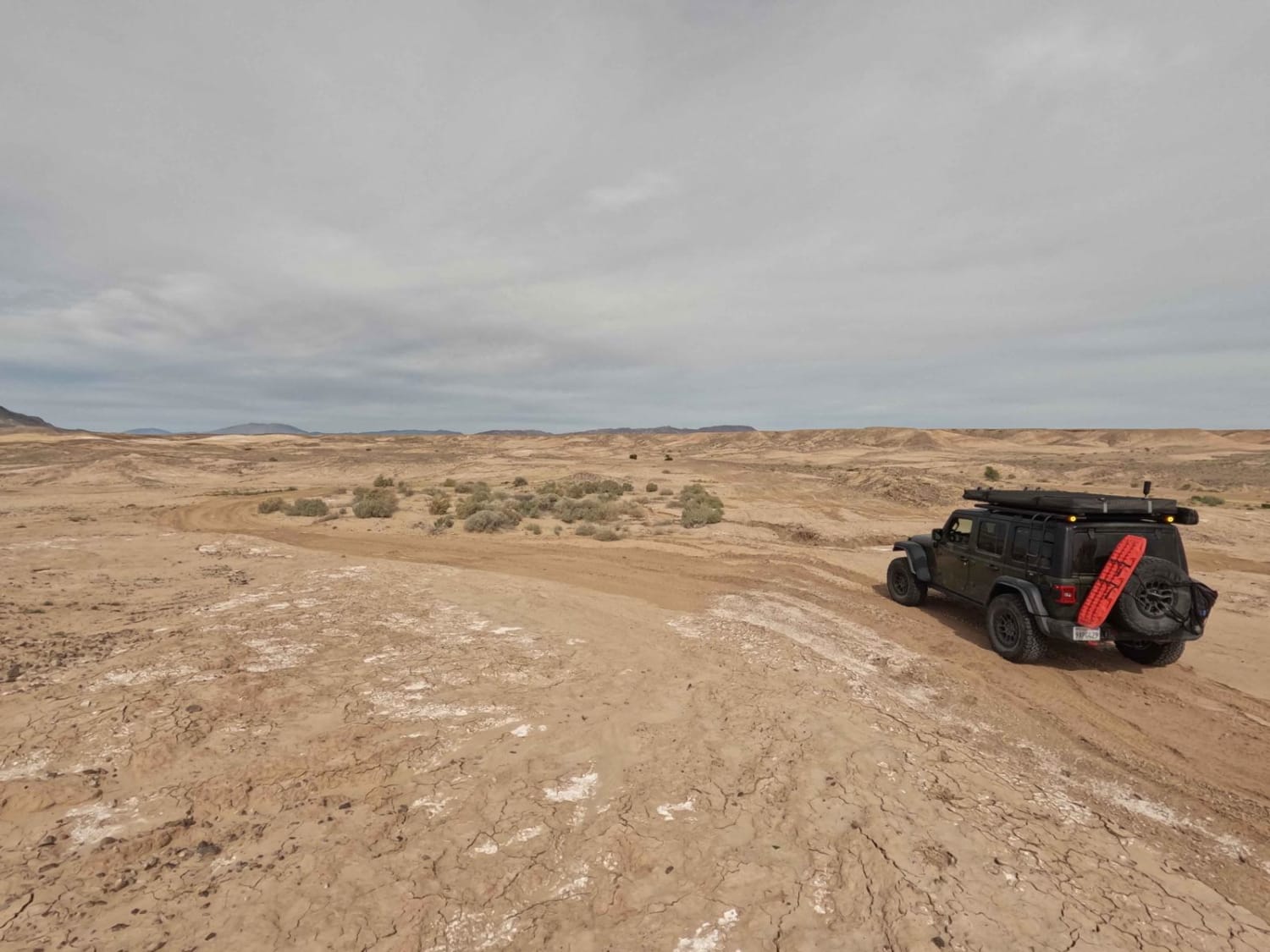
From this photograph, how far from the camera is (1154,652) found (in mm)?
7148

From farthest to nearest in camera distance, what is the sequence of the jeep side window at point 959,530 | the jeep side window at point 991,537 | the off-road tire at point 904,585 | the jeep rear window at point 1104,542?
the off-road tire at point 904,585 < the jeep side window at point 959,530 < the jeep side window at point 991,537 < the jeep rear window at point 1104,542

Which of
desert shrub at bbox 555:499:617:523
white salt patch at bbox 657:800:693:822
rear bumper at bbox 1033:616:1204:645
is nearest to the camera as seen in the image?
white salt patch at bbox 657:800:693:822

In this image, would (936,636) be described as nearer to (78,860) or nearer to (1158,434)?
(78,860)

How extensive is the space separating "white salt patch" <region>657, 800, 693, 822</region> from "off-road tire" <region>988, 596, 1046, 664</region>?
5.18 meters

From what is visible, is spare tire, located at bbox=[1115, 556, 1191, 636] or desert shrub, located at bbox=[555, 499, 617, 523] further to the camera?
desert shrub, located at bbox=[555, 499, 617, 523]

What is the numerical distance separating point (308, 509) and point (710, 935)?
22.2 m

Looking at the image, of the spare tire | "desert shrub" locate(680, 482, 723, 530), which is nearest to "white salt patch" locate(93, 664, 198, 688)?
the spare tire

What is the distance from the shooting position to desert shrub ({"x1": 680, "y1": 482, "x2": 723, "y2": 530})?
1866 cm

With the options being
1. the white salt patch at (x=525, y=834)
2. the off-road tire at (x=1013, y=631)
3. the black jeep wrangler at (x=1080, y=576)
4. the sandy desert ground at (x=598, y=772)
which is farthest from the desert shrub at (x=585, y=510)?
the white salt patch at (x=525, y=834)

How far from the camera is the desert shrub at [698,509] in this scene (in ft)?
61.2

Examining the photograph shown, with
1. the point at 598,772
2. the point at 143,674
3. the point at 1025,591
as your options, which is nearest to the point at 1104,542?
the point at 1025,591

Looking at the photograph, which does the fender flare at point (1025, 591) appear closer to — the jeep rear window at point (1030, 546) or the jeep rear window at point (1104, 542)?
the jeep rear window at point (1030, 546)

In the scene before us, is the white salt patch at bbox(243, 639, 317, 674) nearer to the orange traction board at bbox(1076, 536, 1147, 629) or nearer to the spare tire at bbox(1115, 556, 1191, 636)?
the orange traction board at bbox(1076, 536, 1147, 629)

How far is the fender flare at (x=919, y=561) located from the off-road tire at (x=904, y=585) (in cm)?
6
